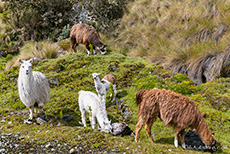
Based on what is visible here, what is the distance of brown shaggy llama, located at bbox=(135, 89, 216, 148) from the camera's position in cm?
411

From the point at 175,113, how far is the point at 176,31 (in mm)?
7489

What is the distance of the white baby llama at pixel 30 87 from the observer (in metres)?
4.95

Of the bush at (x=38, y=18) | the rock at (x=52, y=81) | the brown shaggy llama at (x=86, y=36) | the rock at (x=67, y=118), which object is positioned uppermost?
the bush at (x=38, y=18)

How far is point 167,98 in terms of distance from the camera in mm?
4285

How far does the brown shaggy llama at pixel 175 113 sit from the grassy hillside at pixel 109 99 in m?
0.42

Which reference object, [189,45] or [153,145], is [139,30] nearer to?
[189,45]

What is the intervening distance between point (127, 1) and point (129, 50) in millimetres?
6099

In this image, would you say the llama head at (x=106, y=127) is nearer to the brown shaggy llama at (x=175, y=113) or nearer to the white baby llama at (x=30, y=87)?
the brown shaggy llama at (x=175, y=113)

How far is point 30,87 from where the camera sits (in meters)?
5.04

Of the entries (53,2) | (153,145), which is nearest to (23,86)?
(153,145)

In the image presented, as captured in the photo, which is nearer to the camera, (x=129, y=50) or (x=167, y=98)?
(x=167, y=98)

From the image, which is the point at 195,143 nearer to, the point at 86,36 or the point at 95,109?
the point at 95,109

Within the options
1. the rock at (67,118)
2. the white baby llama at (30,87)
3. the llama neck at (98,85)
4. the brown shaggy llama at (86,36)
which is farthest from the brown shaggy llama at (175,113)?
the brown shaggy llama at (86,36)

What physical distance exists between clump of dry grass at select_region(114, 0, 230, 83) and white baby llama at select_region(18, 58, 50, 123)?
5191mm
